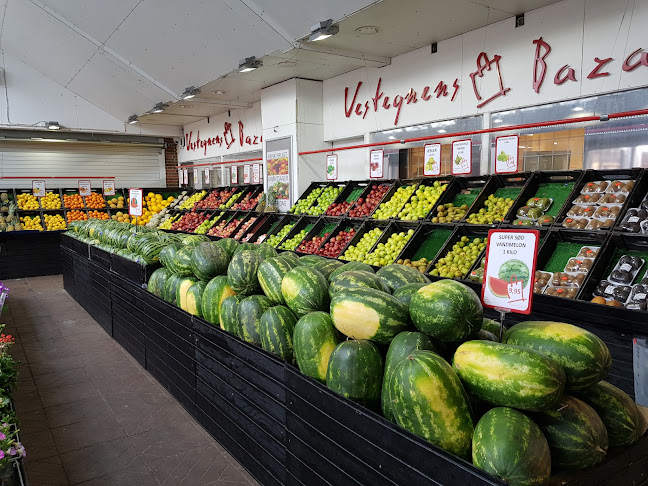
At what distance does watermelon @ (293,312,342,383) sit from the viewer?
6.37 ft

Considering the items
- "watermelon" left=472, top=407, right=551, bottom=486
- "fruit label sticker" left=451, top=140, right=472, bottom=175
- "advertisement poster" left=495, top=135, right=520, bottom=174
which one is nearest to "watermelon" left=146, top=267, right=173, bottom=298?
"watermelon" left=472, top=407, right=551, bottom=486

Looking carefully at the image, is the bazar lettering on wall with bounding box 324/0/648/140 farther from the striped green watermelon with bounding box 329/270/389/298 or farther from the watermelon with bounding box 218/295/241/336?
the watermelon with bounding box 218/295/241/336

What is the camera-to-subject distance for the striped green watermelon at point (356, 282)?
2.06 metres

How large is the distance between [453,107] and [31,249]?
367 inches

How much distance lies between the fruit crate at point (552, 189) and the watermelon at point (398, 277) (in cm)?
252

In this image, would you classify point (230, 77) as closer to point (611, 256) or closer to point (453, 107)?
point (453, 107)

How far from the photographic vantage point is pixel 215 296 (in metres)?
2.90

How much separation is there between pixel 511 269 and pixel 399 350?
1.88 ft

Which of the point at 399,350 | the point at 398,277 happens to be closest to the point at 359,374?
the point at 399,350

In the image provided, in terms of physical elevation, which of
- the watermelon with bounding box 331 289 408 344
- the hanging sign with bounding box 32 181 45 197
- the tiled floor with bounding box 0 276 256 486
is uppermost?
the hanging sign with bounding box 32 181 45 197

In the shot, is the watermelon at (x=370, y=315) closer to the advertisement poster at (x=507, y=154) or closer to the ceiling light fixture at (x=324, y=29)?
the advertisement poster at (x=507, y=154)

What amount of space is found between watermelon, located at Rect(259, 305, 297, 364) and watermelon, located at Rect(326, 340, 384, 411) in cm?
50

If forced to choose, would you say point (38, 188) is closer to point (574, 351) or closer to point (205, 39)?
point (205, 39)

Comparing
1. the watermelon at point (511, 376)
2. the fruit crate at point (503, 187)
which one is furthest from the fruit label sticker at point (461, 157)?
the watermelon at point (511, 376)
